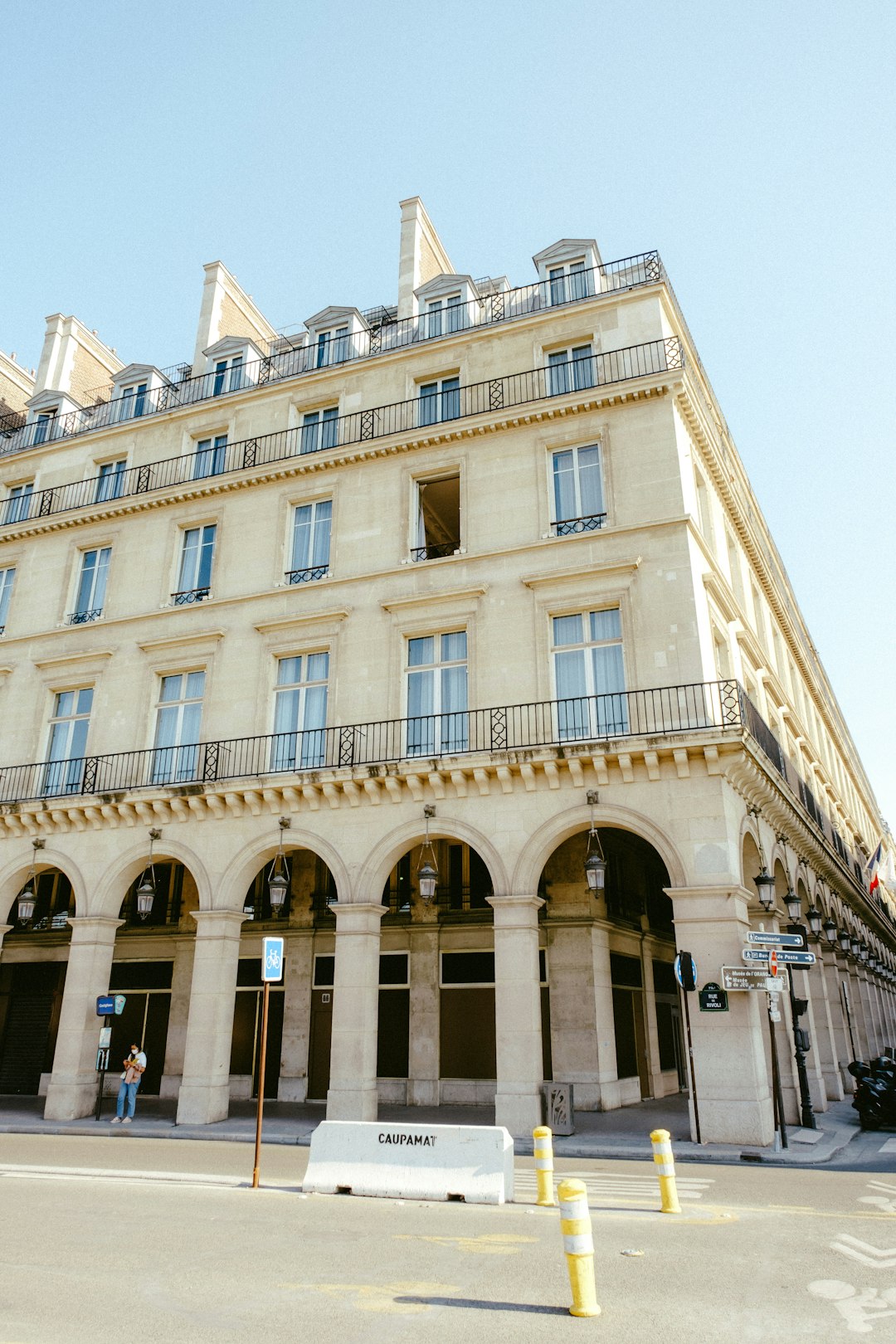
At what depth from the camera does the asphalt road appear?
6230 mm

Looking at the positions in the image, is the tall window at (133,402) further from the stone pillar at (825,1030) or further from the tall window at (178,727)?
the stone pillar at (825,1030)

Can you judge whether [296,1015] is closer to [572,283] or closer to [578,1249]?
[578,1249]

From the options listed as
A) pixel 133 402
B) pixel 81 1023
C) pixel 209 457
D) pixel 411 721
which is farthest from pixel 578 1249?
pixel 133 402

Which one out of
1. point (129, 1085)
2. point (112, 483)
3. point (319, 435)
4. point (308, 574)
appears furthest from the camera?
point (112, 483)

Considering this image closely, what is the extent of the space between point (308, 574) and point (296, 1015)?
11148mm

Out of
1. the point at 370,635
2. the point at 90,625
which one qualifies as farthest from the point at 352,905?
the point at 90,625

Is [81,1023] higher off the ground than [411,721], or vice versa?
[411,721]

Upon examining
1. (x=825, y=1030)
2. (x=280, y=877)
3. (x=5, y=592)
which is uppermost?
(x=5, y=592)

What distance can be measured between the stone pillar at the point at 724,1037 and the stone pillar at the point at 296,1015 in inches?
422

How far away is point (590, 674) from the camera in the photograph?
1938 centimetres

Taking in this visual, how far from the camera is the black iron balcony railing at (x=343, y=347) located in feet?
76.3

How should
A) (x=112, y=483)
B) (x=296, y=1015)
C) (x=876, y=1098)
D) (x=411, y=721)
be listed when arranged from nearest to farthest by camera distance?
(x=876, y=1098) → (x=411, y=721) → (x=296, y=1015) → (x=112, y=483)

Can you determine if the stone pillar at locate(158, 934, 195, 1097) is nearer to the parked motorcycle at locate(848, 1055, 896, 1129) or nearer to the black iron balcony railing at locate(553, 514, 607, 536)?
the black iron balcony railing at locate(553, 514, 607, 536)

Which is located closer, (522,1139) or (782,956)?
(782,956)
